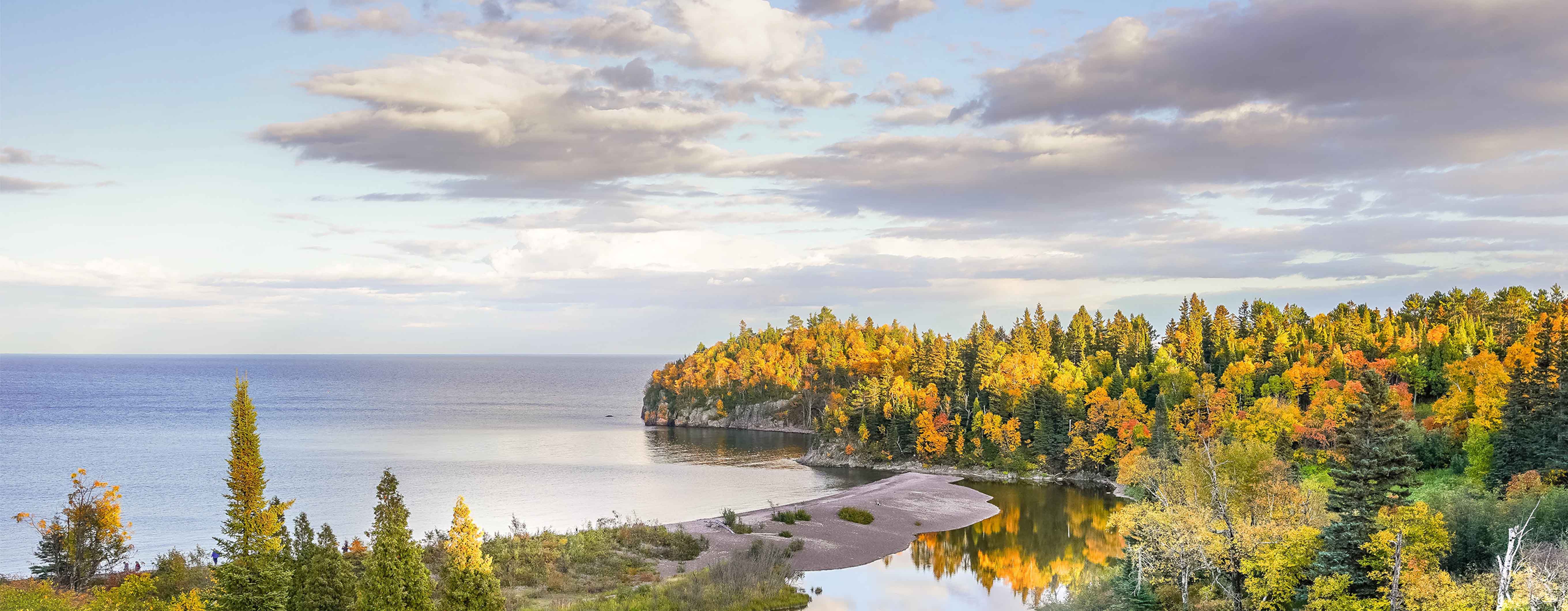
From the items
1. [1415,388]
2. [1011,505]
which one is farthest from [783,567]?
[1415,388]

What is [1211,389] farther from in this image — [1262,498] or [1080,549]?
[1262,498]

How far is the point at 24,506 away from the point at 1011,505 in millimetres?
88284

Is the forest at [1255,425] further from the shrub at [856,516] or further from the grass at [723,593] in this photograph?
the shrub at [856,516]

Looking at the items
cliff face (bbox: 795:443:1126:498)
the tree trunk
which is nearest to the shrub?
cliff face (bbox: 795:443:1126:498)

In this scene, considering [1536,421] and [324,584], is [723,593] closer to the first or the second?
[324,584]

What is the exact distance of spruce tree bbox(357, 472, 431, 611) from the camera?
28.0m

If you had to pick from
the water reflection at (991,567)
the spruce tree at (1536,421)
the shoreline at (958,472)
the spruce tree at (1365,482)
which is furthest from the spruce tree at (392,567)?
the shoreline at (958,472)

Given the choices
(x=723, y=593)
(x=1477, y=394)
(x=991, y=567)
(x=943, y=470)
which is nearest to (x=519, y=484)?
(x=943, y=470)

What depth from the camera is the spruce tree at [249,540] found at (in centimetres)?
2978

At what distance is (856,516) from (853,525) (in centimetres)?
253

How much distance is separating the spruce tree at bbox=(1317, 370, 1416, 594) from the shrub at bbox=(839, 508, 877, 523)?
40.4m

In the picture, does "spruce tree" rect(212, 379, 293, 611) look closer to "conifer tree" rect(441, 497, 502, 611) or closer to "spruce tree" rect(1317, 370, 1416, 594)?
"conifer tree" rect(441, 497, 502, 611)

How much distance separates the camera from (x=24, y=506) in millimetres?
75875

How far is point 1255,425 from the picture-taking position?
8369cm
